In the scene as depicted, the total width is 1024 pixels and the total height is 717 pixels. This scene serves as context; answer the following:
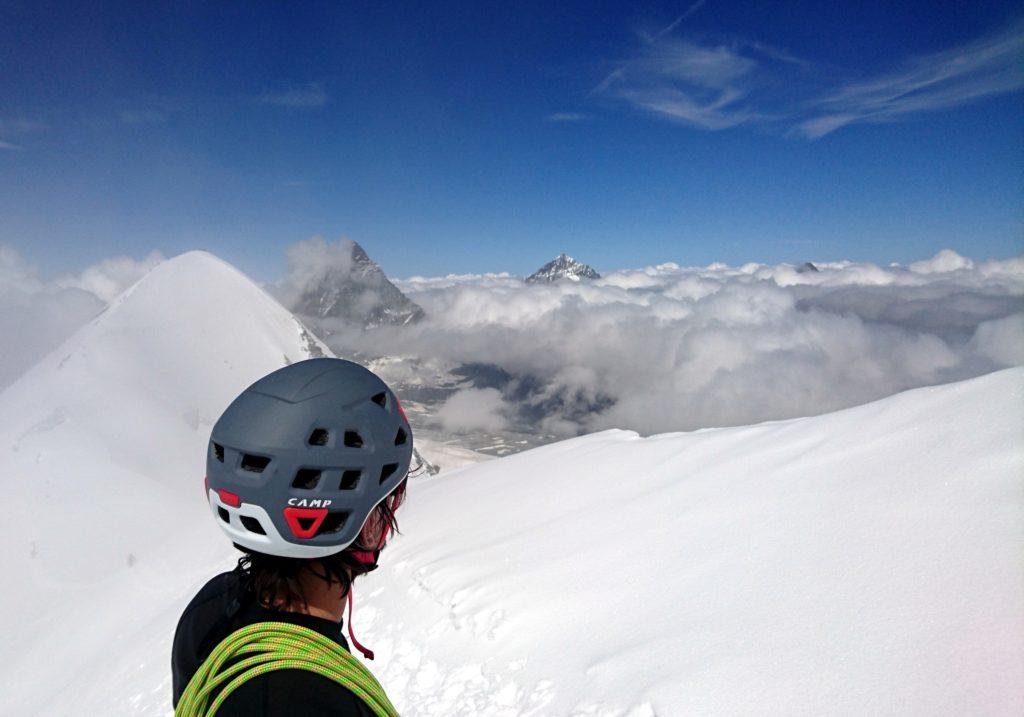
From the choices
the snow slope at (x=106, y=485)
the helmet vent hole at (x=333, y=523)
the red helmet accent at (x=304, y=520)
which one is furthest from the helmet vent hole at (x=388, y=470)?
the snow slope at (x=106, y=485)

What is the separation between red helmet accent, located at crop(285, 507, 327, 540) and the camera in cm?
236

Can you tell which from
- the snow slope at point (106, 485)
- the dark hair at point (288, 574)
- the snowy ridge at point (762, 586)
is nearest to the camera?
the dark hair at point (288, 574)

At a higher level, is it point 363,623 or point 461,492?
point 461,492

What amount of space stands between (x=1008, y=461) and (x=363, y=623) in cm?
886

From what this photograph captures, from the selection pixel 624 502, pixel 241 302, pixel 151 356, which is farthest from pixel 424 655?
pixel 241 302

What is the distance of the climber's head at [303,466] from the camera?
2369mm

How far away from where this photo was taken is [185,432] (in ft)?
151

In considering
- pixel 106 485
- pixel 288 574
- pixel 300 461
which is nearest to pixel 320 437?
pixel 300 461

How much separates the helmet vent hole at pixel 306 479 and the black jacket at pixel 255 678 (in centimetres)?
50

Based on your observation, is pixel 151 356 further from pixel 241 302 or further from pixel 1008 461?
A: pixel 1008 461

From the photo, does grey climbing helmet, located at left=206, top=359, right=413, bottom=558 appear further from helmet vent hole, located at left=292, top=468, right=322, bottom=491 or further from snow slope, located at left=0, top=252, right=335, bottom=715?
snow slope, located at left=0, top=252, right=335, bottom=715

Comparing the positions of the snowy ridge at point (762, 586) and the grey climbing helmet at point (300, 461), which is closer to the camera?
the grey climbing helmet at point (300, 461)

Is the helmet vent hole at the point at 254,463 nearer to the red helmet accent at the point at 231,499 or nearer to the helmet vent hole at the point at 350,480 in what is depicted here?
the red helmet accent at the point at 231,499

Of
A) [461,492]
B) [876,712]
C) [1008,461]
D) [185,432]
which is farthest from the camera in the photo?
[185,432]
